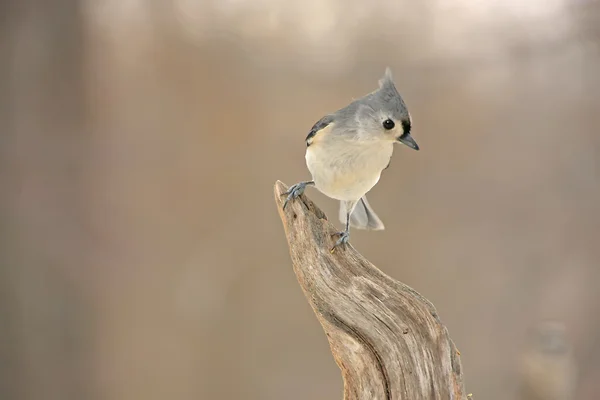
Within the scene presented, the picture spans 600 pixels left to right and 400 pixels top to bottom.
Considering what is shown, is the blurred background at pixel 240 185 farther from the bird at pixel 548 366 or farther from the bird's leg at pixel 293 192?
the bird's leg at pixel 293 192

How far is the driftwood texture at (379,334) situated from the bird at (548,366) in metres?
2.47

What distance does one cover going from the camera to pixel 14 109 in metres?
3.97

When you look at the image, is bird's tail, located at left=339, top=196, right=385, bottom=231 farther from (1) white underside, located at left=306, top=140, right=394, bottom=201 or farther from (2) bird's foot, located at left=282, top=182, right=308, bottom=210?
(2) bird's foot, located at left=282, top=182, right=308, bottom=210

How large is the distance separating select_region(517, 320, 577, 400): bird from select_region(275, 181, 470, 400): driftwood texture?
97.3 inches

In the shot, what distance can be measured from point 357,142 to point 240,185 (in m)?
2.12

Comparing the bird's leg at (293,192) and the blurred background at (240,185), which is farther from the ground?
the blurred background at (240,185)

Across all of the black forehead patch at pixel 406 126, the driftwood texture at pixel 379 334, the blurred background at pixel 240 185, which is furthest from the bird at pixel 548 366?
the black forehead patch at pixel 406 126

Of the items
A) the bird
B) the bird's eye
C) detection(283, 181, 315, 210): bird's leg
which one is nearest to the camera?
the bird's eye

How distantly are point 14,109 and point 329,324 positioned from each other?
3060mm

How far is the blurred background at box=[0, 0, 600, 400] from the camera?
3971mm

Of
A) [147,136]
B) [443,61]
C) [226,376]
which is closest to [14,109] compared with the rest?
[147,136]

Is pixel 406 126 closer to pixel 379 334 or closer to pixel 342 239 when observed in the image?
pixel 342 239

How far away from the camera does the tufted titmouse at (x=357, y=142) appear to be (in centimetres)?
196

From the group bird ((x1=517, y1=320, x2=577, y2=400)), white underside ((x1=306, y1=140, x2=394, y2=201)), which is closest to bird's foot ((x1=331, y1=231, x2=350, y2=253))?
white underside ((x1=306, y1=140, x2=394, y2=201))
